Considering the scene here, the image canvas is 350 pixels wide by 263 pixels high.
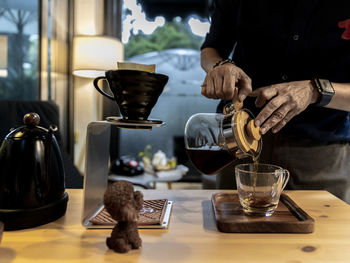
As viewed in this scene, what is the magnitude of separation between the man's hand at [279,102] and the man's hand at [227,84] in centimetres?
4

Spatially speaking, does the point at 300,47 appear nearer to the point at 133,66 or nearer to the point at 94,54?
the point at 133,66

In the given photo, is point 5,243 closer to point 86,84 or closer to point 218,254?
point 218,254

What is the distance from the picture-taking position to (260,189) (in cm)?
85

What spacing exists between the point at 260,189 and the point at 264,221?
0.31 ft

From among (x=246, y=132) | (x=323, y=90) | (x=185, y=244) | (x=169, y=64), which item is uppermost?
(x=169, y=64)

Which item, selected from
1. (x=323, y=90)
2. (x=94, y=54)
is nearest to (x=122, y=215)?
(x=323, y=90)

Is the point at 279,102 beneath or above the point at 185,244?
above

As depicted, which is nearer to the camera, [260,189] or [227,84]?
[260,189]

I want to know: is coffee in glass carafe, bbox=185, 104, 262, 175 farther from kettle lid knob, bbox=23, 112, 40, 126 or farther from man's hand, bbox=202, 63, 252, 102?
kettle lid knob, bbox=23, 112, 40, 126

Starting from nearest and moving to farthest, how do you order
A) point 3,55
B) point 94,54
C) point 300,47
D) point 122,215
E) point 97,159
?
point 122,215, point 97,159, point 300,47, point 3,55, point 94,54

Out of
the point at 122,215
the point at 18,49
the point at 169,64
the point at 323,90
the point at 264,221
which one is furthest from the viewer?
the point at 169,64

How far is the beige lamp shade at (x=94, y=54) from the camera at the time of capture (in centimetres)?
287

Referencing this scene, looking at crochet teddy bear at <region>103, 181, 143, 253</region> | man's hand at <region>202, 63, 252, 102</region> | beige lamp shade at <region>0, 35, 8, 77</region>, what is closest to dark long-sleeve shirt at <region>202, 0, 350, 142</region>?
man's hand at <region>202, 63, 252, 102</region>

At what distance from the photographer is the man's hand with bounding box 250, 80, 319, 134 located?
0.93 m
